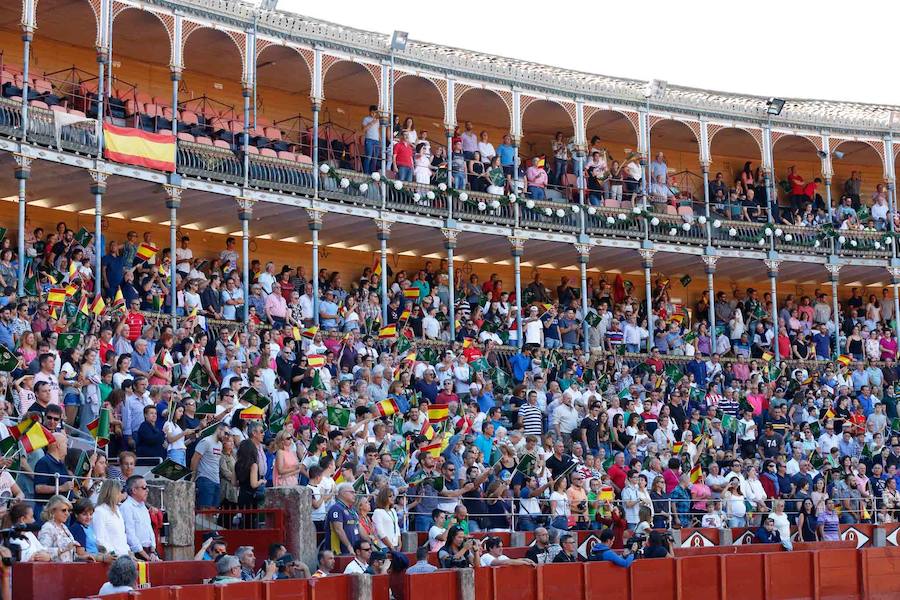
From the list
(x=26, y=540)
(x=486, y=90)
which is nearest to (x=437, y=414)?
(x=26, y=540)

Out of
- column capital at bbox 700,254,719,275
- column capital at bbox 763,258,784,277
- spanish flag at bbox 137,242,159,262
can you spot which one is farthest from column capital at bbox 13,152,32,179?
column capital at bbox 763,258,784,277

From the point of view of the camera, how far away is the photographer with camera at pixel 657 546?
69.6 feet

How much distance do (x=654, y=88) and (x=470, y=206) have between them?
6851 mm

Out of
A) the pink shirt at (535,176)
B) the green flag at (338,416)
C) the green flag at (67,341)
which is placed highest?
the pink shirt at (535,176)

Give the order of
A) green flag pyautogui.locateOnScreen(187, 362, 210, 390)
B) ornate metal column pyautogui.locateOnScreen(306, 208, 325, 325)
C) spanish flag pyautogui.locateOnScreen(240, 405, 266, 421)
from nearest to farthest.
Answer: spanish flag pyautogui.locateOnScreen(240, 405, 266, 421), green flag pyautogui.locateOnScreen(187, 362, 210, 390), ornate metal column pyautogui.locateOnScreen(306, 208, 325, 325)

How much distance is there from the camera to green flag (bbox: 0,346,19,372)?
61.2 ft

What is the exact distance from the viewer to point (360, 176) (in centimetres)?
3331

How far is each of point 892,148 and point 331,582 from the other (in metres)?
30.5

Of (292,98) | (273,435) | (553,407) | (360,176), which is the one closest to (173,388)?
(273,435)

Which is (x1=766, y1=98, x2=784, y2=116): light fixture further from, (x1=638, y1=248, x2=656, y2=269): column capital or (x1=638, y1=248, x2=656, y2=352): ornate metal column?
(x1=638, y1=248, x2=656, y2=269): column capital

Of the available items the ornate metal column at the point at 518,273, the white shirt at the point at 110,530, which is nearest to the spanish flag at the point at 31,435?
the white shirt at the point at 110,530

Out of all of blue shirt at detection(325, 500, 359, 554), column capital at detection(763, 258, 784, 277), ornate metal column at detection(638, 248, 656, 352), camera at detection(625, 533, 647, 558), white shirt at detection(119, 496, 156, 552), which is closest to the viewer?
white shirt at detection(119, 496, 156, 552)

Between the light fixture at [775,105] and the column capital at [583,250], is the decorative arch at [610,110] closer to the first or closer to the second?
the column capital at [583,250]

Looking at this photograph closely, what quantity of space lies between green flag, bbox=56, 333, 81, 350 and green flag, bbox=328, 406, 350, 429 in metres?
3.66
